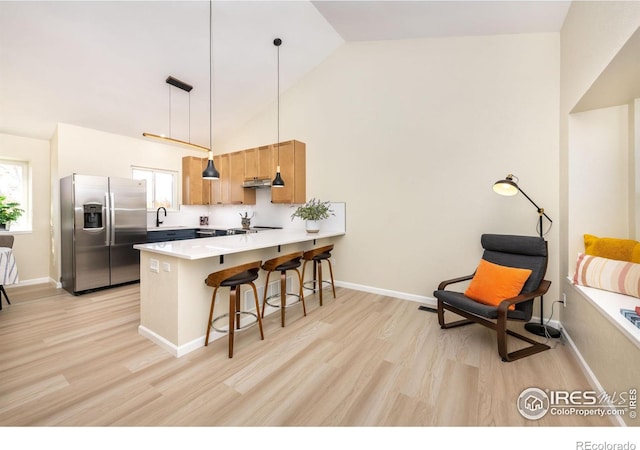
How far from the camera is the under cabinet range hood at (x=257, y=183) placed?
4.75 metres

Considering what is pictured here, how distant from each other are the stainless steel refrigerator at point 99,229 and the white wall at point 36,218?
24.5 inches

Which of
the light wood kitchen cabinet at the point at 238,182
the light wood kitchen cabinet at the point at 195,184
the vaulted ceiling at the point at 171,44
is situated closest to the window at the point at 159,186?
the light wood kitchen cabinet at the point at 195,184

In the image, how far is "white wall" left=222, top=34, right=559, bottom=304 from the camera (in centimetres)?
293

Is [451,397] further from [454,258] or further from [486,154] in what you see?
[486,154]

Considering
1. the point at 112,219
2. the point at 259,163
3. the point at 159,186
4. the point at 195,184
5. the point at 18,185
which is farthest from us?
the point at 195,184

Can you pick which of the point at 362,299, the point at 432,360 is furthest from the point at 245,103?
the point at 432,360

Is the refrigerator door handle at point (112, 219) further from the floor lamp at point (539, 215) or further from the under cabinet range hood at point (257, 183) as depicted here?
the floor lamp at point (539, 215)

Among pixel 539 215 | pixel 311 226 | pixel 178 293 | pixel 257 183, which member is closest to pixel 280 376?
pixel 178 293

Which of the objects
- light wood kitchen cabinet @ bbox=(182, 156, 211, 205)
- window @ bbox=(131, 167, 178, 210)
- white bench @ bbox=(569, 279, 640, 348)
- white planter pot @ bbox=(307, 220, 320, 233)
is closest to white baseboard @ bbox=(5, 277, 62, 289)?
window @ bbox=(131, 167, 178, 210)

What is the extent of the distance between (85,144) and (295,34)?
153 inches

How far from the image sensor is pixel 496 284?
8.19 feet

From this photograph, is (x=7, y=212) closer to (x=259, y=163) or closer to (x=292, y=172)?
(x=259, y=163)

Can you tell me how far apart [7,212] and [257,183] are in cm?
384

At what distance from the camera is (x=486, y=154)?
3.16 metres
